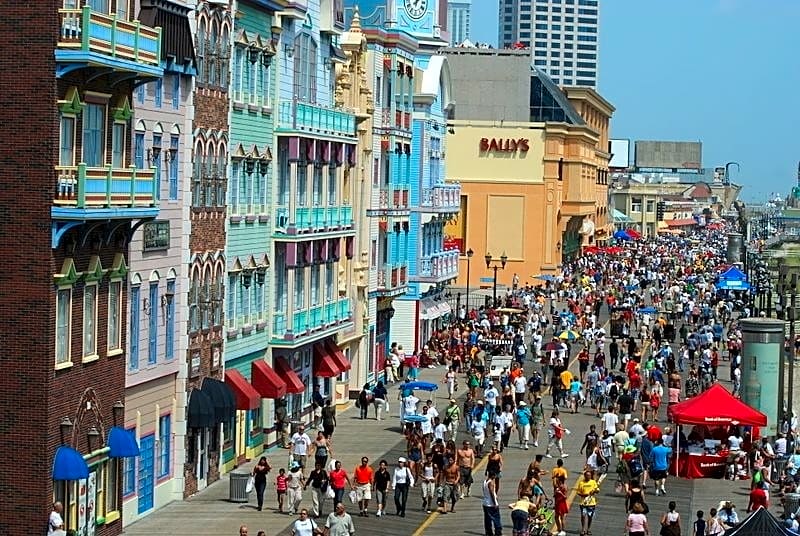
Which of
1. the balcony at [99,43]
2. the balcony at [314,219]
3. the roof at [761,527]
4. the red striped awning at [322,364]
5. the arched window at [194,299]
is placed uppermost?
the balcony at [99,43]

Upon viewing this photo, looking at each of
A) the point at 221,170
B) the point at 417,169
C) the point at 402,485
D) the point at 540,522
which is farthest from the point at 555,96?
the point at 540,522

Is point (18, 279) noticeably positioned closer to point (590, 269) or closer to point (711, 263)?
point (590, 269)

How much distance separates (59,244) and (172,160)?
8617 mm

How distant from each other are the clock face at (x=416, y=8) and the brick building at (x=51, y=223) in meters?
43.0

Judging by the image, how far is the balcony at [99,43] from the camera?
33.1 meters

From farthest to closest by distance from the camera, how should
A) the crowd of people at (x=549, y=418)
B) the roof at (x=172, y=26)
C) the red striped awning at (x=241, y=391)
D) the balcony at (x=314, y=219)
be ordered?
the balcony at (x=314, y=219) < the red striped awning at (x=241, y=391) < the crowd of people at (x=549, y=418) < the roof at (x=172, y=26)

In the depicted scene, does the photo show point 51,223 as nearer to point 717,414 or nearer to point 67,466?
point 67,466

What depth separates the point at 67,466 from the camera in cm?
3391

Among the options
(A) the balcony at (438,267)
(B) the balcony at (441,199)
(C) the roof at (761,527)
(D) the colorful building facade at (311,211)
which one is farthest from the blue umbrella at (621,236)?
(C) the roof at (761,527)

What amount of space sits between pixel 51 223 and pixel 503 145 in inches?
3469

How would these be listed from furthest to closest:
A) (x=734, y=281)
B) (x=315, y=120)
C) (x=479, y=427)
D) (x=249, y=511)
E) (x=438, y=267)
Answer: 1. (x=734, y=281)
2. (x=438, y=267)
3. (x=315, y=120)
4. (x=479, y=427)
5. (x=249, y=511)

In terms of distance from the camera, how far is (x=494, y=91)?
4926 inches

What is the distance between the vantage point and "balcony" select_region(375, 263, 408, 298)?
226 feet

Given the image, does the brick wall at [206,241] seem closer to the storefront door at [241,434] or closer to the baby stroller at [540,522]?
the storefront door at [241,434]
